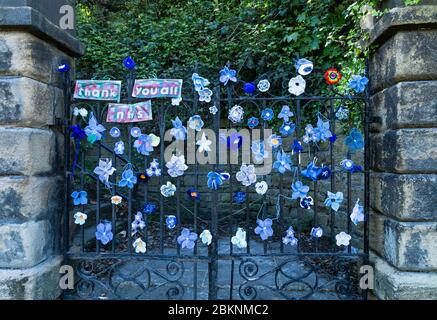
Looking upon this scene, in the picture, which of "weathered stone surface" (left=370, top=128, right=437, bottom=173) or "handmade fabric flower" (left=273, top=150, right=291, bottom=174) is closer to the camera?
"weathered stone surface" (left=370, top=128, right=437, bottom=173)

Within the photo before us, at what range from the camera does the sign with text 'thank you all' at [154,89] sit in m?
3.04

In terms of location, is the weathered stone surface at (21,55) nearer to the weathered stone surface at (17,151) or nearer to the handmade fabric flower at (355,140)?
the weathered stone surface at (17,151)

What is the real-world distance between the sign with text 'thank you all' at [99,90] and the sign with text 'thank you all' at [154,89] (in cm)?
16

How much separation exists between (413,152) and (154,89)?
204 cm

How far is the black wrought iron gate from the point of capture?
3.03 meters

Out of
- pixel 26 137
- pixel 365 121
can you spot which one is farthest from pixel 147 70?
pixel 365 121

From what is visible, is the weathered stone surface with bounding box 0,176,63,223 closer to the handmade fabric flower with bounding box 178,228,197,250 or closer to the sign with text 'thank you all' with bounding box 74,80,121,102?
the sign with text 'thank you all' with bounding box 74,80,121,102

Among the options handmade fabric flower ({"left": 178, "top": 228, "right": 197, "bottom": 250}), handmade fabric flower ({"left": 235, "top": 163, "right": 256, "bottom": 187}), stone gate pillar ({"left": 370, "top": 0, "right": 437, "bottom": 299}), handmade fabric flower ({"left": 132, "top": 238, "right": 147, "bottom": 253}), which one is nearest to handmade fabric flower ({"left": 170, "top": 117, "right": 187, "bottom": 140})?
handmade fabric flower ({"left": 235, "top": 163, "right": 256, "bottom": 187})

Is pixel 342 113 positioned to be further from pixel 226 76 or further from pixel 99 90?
pixel 99 90

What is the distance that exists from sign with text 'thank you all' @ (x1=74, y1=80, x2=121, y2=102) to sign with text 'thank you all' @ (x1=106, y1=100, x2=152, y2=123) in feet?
0.28

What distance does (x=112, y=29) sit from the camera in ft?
20.5

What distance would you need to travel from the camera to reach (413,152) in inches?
102

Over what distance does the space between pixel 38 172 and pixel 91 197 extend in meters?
2.82

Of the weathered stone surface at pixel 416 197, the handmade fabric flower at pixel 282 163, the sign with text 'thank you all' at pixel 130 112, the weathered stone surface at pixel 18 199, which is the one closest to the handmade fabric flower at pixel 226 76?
the sign with text 'thank you all' at pixel 130 112
